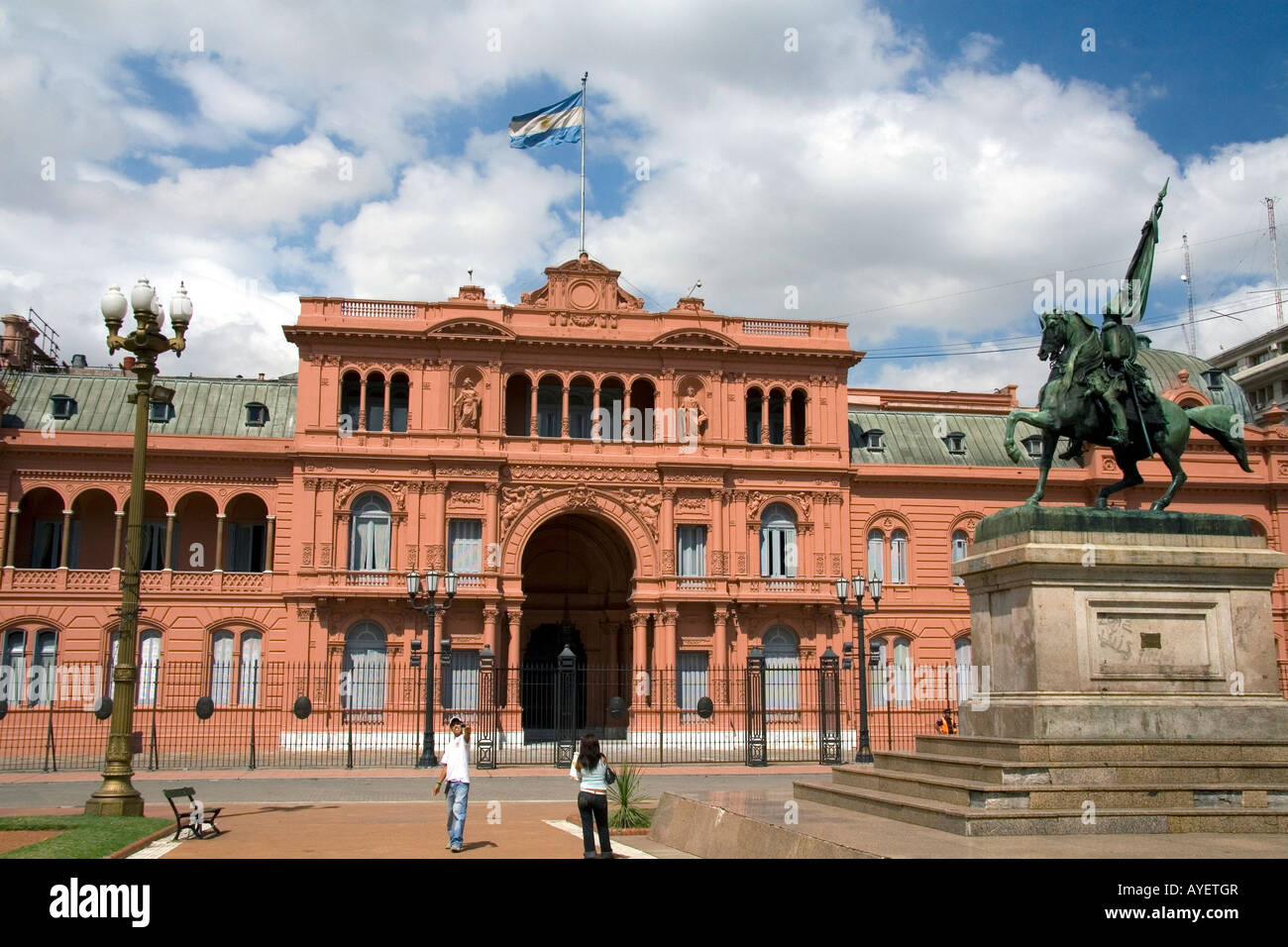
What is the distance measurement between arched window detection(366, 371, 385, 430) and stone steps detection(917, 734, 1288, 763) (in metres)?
33.0

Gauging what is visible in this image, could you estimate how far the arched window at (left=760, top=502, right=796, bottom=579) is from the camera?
42.7m

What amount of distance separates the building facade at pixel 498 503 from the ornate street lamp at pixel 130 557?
66.4ft

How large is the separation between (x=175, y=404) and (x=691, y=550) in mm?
20360

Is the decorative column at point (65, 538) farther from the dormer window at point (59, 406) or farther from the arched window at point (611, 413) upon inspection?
the arched window at point (611, 413)

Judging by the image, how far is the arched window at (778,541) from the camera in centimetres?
4272

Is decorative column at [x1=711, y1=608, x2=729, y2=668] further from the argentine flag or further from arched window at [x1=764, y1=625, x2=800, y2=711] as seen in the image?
the argentine flag

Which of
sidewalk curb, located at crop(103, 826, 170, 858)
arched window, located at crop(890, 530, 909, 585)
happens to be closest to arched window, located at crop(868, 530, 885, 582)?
arched window, located at crop(890, 530, 909, 585)

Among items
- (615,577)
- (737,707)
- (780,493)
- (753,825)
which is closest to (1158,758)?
(753,825)

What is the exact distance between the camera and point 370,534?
134 ft

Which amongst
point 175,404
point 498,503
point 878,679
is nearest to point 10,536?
point 175,404

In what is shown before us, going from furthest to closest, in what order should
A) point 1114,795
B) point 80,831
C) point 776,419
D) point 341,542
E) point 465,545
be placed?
point 776,419
point 465,545
point 341,542
point 80,831
point 1114,795

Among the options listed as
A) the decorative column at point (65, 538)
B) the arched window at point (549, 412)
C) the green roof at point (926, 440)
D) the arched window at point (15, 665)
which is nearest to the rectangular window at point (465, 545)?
the arched window at point (549, 412)

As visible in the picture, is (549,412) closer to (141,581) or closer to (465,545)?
(465,545)

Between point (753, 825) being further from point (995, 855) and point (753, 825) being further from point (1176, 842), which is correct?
point (1176, 842)
